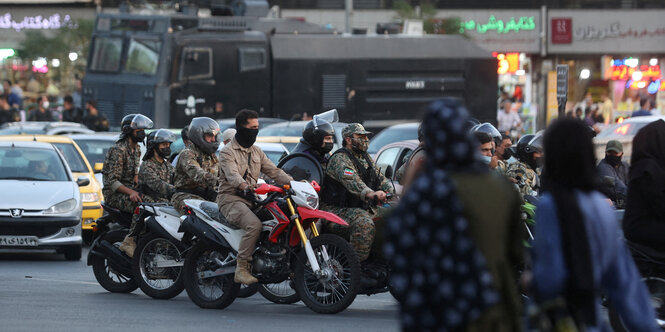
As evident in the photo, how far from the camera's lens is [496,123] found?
28359 mm

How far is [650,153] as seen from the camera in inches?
321

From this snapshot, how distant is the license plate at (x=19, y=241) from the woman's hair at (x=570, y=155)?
10.7m

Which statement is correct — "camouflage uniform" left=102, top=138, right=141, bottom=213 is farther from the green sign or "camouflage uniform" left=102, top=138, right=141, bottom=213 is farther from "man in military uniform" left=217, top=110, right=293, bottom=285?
the green sign

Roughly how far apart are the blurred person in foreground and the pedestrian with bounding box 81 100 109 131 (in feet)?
70.0

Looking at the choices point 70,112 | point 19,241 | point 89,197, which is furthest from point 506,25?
point 19,241

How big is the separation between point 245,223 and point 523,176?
8.28ft

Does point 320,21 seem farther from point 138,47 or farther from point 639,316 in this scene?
point 639,316

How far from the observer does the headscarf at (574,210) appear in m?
5.00

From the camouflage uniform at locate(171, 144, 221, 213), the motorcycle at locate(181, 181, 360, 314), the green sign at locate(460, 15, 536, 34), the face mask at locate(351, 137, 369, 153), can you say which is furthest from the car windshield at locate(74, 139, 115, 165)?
the green sign at locate(460, 15, 536, 34)

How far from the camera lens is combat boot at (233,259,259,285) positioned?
10203 mm

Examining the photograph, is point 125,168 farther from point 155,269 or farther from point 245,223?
point 245,223

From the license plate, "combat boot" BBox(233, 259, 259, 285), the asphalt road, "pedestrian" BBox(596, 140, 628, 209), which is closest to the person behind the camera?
the asphalt road

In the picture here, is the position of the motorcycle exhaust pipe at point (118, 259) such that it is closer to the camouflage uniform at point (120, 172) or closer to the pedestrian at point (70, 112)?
the camouflage uniform at point (120, 172)

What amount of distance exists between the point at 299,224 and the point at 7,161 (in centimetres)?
701
